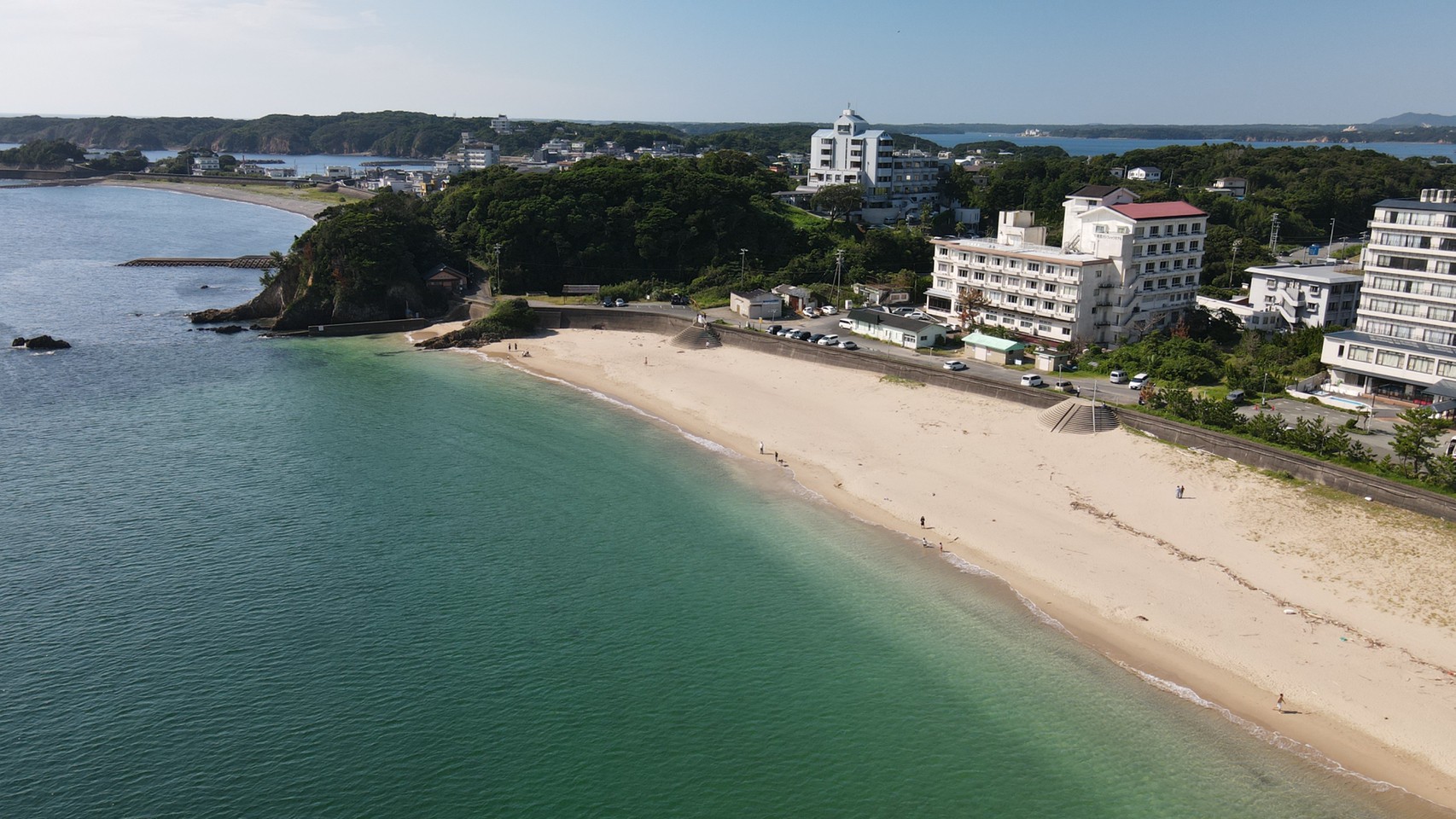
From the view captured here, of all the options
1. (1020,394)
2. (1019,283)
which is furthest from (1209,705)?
(1019,283)

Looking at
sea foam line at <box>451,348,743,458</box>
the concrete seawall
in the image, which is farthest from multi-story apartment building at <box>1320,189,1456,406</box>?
sea foam line at <box>451,348,743,458</box>

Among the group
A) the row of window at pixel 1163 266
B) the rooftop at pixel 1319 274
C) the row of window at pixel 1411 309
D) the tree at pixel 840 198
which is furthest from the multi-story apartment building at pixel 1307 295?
the tree at pixel 840 198

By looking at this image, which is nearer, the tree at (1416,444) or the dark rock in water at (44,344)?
the tree at (1416,444)

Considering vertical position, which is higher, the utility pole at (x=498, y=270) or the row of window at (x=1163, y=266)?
the row of window at (x=1163, y=266)

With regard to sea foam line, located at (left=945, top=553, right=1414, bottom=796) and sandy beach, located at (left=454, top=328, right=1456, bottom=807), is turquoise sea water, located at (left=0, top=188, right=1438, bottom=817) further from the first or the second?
sandy beach, located at (left=454, top=328, right=1456, bottom=807)

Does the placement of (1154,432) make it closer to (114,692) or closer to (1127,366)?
(1127,366)

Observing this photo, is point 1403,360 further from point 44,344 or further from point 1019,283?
point 44,344

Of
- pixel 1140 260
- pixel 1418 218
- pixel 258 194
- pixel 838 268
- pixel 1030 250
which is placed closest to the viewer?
pixel 1418 218

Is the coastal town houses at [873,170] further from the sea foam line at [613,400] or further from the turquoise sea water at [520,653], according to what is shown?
the turquoise sea water at [520,653]
